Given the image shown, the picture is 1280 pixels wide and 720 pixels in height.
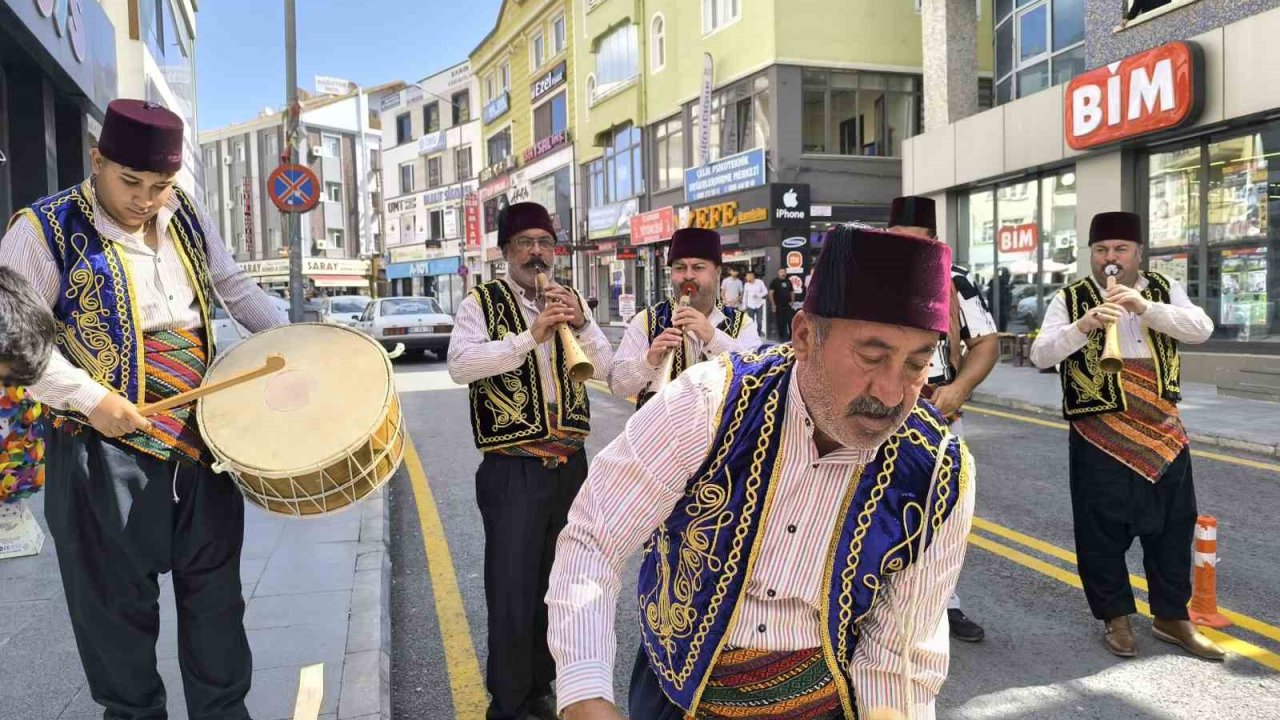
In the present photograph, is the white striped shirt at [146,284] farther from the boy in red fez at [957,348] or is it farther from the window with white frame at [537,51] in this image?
the window with white frame at [537,51]

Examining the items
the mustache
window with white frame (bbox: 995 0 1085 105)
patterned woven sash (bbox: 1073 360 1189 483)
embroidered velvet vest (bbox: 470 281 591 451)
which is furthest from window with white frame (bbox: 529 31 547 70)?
the mustache

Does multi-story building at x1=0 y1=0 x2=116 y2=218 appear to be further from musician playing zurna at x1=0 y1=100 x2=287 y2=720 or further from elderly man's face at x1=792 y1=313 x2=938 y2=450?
elderly man's face at x1=792 y1=313 x2=938 y2=450

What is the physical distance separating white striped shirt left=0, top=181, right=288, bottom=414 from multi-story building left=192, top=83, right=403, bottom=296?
57.0 meters

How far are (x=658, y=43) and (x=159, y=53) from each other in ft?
48.3

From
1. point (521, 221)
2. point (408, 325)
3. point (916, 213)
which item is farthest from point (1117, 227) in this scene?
point (408, 325)

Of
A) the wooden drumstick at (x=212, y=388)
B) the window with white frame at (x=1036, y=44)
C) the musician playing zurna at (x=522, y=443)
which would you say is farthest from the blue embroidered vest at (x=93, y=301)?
the window with white frame at (x=1036, y=44)

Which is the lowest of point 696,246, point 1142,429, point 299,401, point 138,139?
point 1142,429

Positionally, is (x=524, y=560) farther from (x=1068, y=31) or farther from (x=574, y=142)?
(x=574, y=142)

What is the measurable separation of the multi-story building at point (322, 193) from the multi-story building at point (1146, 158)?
1888 inches

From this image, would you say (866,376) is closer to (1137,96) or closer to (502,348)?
(502,348)

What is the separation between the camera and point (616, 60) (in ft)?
106

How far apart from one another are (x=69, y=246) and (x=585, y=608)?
81.9 inches

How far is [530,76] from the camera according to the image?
133ft

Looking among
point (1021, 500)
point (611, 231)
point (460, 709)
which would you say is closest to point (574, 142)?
point (611, 231)
